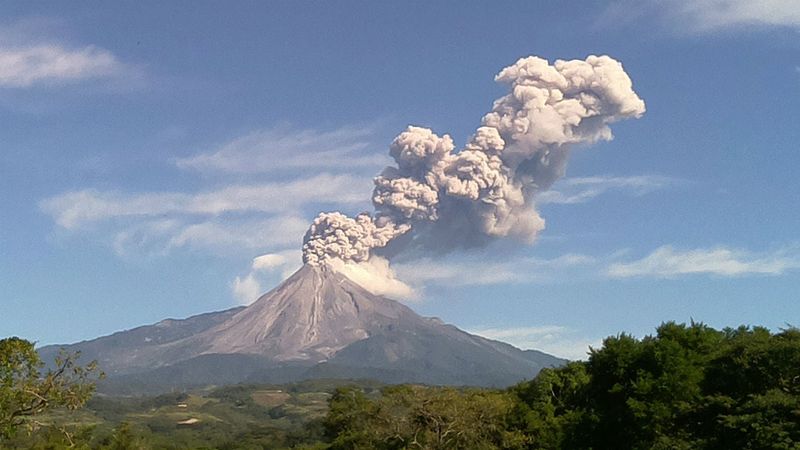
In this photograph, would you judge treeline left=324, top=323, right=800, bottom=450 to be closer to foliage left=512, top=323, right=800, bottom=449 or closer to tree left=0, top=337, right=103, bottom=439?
foliage left=512, top=323, right=800, bottom=449

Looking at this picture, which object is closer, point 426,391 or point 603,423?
point 603,423

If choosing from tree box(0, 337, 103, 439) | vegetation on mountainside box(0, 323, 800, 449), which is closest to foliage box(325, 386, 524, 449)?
vegetation on mountainside box(0, 323, 800, 449)

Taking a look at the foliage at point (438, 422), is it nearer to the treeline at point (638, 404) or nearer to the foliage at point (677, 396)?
the treeline at point (638, 404)

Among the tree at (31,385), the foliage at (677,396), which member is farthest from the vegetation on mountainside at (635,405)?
the tree at (31,385)

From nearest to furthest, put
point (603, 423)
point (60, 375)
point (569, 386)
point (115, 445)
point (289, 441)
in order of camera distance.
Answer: point (60, 375), point (603, 423), point (569, 386), point (115, 445), point (289, 441)

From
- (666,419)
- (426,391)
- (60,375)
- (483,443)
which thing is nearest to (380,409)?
(426,391)

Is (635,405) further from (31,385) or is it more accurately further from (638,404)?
(31,385)

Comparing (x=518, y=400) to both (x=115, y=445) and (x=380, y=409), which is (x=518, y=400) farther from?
(x=115, y=445)
